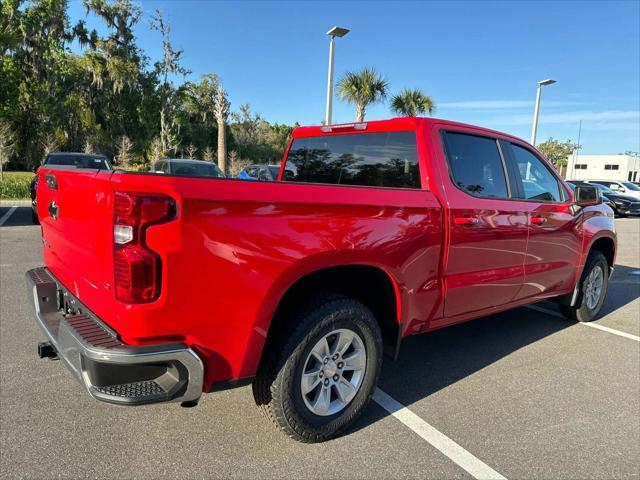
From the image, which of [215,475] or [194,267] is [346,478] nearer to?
[215,475]

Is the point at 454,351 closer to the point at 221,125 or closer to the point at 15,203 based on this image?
the point at 15,203

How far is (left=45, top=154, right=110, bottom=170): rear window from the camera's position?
462 inches

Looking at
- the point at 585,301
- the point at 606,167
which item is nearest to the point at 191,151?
the point at 585,301

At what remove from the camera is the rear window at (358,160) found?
3439 mm

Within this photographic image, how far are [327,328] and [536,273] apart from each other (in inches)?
95.3

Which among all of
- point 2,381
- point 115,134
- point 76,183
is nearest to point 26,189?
point 2,381

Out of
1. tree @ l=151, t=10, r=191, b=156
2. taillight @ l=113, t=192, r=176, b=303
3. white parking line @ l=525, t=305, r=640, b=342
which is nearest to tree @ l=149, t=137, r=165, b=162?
tree @ l=151, t=10, r=191, b=156

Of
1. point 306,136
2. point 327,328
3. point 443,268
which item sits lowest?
point 327,328

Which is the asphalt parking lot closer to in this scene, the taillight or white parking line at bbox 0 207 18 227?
the taillight

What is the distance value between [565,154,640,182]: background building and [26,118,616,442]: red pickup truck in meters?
79.5

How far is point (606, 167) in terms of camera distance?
79250 millimetres

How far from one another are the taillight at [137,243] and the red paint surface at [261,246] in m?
0.03

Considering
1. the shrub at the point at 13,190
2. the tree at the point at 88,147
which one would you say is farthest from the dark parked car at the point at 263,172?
the tree at the point at 88,147

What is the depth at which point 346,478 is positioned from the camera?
99.3 inches
